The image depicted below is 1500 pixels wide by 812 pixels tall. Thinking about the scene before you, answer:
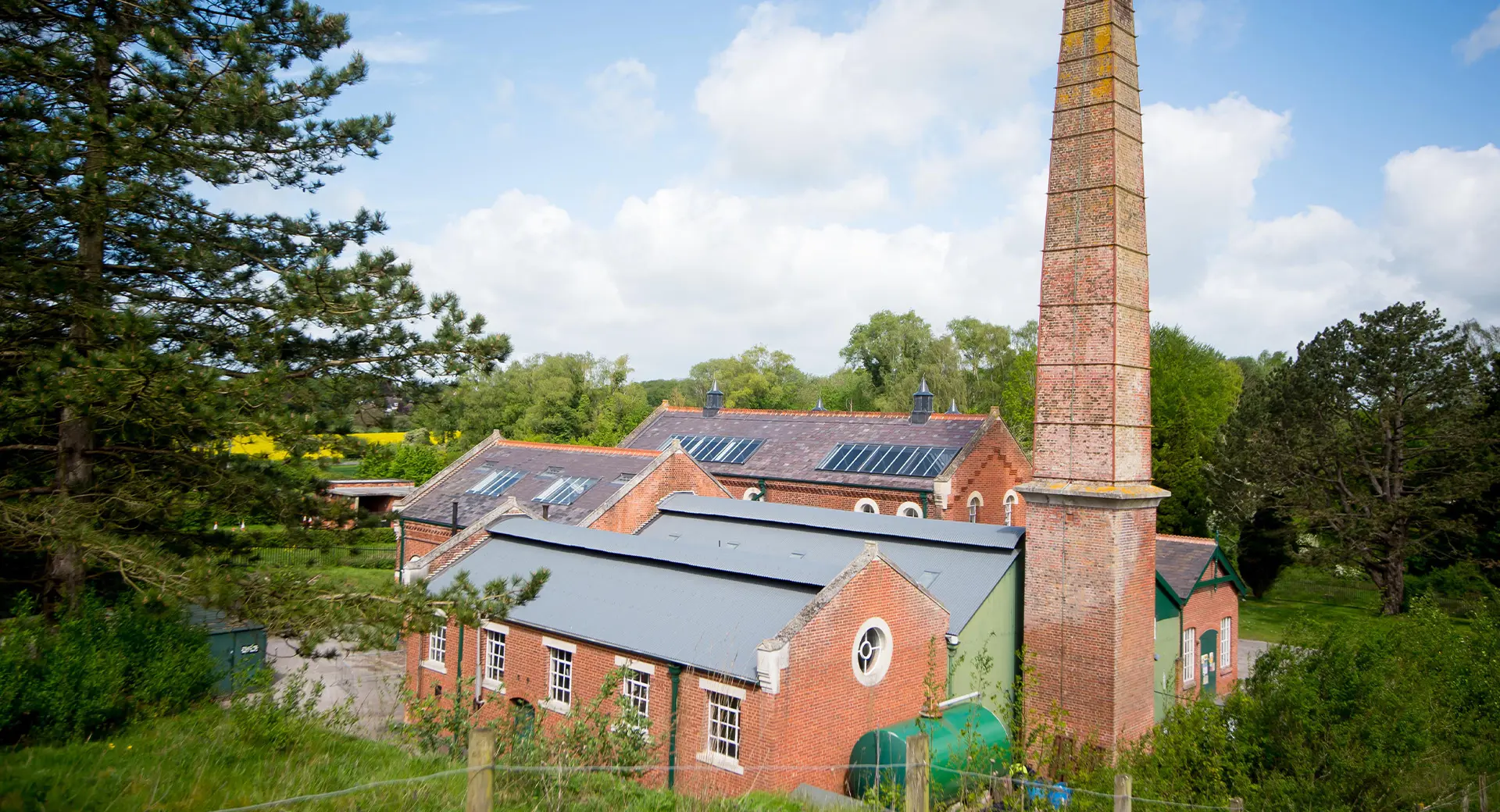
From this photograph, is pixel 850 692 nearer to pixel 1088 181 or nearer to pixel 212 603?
pixel 212 603

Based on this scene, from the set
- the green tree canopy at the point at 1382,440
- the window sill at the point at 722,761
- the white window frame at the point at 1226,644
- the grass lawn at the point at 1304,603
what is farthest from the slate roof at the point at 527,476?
the green tree canopy at the point at 1382,440

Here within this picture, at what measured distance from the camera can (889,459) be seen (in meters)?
30.5

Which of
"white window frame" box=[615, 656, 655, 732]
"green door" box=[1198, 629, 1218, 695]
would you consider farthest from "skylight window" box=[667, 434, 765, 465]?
"white window frame" box=[615, 656, 655, 732]

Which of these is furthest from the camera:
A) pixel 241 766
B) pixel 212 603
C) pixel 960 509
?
pixel 960 509

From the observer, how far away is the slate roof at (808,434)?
99.8 feet

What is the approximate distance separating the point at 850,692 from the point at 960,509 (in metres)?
14.8

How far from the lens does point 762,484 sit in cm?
3250

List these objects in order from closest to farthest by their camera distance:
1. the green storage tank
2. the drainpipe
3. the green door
Result: the drainpipe → the green storage tank → the green door

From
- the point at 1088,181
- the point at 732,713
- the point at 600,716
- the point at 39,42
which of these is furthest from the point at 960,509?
the point at 39,42

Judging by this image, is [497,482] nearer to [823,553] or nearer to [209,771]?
[823,553]

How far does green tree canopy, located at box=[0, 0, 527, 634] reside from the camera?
920 centimetres

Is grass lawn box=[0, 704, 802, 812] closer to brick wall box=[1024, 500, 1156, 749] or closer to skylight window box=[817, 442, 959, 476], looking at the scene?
brick wall box=[1024, 500, 1156, 749]

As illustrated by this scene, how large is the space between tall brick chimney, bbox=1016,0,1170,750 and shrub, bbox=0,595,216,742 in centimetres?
1390

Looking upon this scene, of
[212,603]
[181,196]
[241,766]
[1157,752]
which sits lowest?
[1157,752]
